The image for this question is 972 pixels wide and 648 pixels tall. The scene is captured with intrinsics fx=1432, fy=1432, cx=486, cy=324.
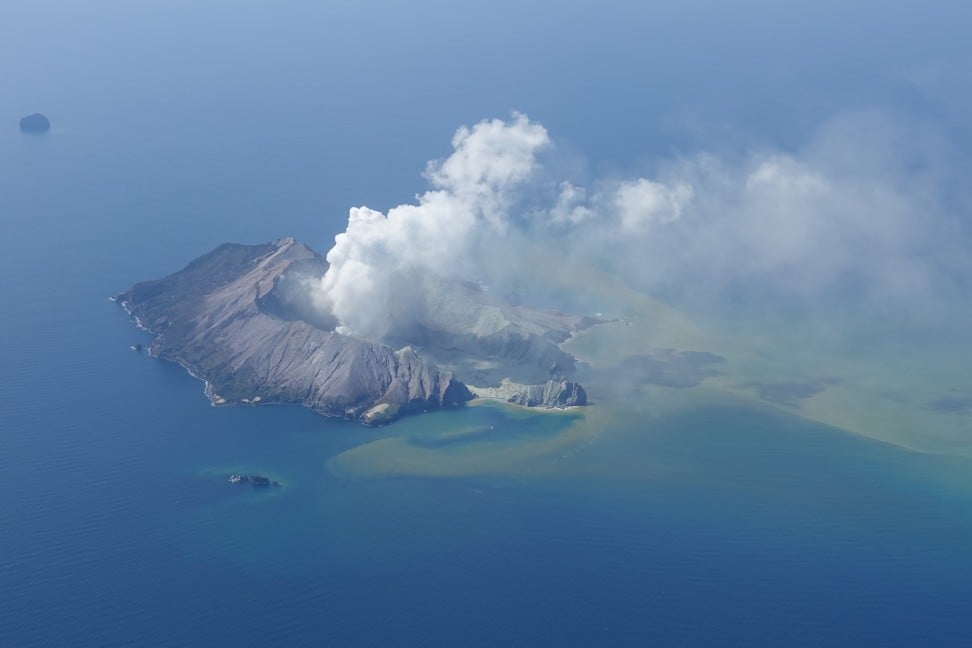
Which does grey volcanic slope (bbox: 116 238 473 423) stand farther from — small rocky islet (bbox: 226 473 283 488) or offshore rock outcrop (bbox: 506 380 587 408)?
small rocky islet (bbox: 226 473 283 488)

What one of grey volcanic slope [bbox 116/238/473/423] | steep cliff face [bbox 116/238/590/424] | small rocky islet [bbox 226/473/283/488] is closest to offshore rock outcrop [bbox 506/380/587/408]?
steep cliff face [bbox 116/238/590/424]

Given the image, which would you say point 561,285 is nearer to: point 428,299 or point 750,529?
point 428,299

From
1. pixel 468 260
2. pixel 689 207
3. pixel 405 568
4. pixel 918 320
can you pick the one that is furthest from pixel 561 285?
pixel 405 568

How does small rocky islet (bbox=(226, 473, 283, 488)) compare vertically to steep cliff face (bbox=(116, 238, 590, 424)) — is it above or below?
below

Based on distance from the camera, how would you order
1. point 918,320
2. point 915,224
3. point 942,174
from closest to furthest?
point 918,320 → point 915,224 → point 942,174

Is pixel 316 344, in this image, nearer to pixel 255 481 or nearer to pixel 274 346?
pixel 274 346

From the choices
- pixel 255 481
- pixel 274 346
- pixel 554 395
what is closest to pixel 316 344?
pixel 274 346
